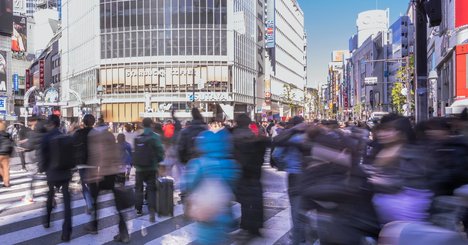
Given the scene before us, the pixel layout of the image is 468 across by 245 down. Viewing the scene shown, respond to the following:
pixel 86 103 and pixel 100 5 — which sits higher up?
pixel 100 5

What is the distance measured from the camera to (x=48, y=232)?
782 cm

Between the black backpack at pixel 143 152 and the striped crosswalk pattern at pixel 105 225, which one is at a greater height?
the black backpack at pixel 143 152

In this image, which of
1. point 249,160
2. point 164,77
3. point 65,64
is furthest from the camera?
point 65,64

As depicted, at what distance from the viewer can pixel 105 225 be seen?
331 inches

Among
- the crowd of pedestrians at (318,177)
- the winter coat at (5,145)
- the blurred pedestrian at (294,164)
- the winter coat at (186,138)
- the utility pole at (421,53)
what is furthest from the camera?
the winter coat at (5,145)

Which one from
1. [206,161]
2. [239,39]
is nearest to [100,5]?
[239,39]

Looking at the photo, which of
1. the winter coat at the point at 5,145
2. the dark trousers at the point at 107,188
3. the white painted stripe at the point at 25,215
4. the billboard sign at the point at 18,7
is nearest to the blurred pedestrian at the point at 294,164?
the dark trousers at the point at 107,188

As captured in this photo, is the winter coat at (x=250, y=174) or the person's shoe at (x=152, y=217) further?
the person's shoe at (x=152, y=217)

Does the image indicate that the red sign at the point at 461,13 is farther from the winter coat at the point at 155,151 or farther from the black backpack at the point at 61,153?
the black backpack at the point at 61,153

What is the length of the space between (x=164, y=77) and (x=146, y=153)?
176 ft

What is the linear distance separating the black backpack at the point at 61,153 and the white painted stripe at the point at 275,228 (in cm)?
319

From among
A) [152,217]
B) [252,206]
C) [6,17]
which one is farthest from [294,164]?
[6,17]

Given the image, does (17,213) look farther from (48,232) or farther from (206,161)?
Result: (206,161)

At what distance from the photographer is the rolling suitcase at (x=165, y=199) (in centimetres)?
886
